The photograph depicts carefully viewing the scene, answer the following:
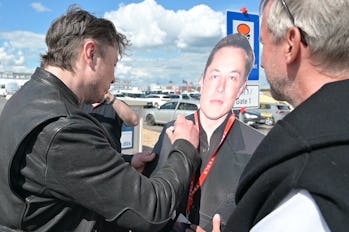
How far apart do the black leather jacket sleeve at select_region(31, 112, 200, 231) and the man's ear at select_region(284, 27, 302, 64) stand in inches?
32.6

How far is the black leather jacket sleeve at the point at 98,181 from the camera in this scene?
141 centimetres

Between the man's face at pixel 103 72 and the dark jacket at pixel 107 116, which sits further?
the dark jacket at pixel 107 116

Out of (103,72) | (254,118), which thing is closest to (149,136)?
(254,118)

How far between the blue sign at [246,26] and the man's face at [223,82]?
2.08 metres

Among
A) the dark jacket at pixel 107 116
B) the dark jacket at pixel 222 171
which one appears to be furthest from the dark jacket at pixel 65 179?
the dark jacket at pixel 107 116

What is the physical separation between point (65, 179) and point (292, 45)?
3.29ft

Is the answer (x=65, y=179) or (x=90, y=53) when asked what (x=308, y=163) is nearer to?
(x=65, y=179)

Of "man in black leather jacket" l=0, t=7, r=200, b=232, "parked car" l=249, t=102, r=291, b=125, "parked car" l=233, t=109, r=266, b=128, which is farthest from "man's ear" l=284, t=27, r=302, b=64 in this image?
"parked car" l=249, t=102, r=291, b=125

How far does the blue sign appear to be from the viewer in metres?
3.97

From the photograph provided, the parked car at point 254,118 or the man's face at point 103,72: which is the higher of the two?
the man's face at point 103,72

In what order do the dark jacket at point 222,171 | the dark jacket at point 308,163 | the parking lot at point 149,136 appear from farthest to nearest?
the parking lot at point 149,136 → the dark jacket at point 222,171 → the dark jacket at point 308,163

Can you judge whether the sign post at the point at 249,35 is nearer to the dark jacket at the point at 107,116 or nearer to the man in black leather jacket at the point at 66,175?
the dark jacket at the point at 107,116

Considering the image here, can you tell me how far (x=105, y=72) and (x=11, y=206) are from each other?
811mm

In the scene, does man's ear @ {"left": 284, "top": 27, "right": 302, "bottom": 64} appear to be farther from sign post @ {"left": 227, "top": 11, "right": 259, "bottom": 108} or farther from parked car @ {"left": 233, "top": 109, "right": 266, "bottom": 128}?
parked car @ {"left": 233, "top": 109, "right": 266, "bottom": 128}
